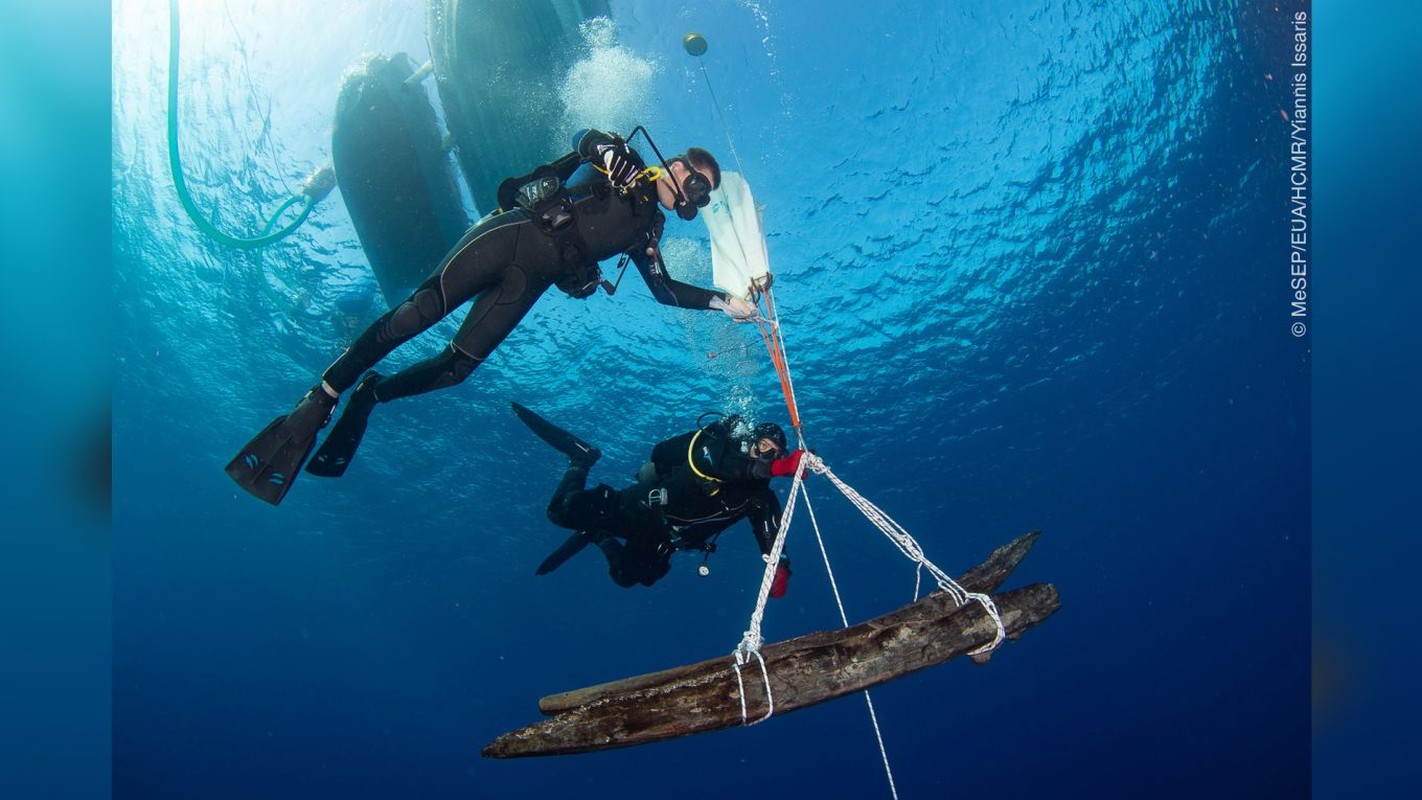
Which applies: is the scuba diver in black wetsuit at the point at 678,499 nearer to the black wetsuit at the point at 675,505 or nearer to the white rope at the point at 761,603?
the black wetsuit at the point at 675,505

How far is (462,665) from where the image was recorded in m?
39.1

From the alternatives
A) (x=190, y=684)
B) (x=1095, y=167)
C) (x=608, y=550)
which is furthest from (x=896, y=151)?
(x=190, y=684)

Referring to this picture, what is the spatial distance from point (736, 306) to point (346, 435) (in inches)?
164

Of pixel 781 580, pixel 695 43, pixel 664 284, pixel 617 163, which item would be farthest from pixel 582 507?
pixel 695 43

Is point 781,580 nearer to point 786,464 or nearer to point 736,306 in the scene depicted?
point 786,464

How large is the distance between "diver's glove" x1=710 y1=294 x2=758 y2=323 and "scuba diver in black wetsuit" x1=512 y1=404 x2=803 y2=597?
3.47ft

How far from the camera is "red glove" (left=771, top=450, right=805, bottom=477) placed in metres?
4.47

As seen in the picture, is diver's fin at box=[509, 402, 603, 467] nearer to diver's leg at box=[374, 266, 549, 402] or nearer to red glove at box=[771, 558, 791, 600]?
diver's leg at box=[374, 266, 549, 402]

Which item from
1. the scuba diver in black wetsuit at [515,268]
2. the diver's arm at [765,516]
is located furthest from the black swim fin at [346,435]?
the diver's arm at [765,516]

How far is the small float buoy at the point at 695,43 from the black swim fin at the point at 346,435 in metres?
6.37

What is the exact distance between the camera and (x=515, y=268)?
5.73m

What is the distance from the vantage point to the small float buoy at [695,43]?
8.69 metres

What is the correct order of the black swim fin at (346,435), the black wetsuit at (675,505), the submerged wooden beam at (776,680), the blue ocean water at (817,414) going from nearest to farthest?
the submerged wooden beam at (776,680)
the black wetsuit at (675,505)
the black swim fin at (346,435)
the blue ocean water at (817,414)

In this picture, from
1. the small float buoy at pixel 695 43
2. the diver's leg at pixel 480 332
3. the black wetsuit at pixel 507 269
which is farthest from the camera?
the small float buoy at pixel 695 43
